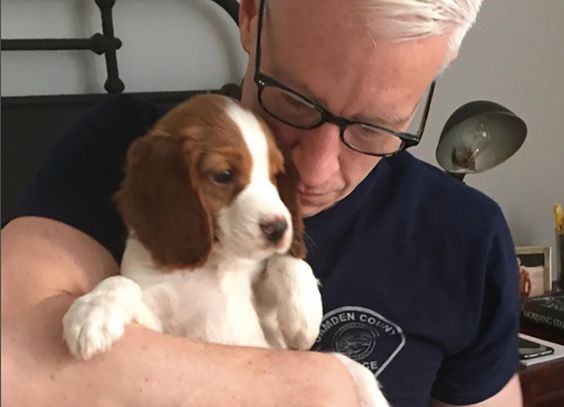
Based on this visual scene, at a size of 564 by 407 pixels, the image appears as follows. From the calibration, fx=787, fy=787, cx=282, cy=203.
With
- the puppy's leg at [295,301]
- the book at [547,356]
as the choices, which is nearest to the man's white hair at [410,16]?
the puppy's leg at [295,301]

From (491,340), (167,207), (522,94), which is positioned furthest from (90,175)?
(522,94)

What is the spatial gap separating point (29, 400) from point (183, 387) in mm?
170

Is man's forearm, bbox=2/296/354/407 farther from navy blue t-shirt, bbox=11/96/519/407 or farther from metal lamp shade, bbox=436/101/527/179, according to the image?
metal lamp shade, bbox=436/101/527/179

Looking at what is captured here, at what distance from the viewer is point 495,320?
51.0 inches

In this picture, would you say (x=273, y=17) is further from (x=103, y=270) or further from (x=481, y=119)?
(x=481, y=119)

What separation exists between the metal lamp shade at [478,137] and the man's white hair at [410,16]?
1.04m

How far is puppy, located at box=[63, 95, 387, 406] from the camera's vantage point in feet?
3.31

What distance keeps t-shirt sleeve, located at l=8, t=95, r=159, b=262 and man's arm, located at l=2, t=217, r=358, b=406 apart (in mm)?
29

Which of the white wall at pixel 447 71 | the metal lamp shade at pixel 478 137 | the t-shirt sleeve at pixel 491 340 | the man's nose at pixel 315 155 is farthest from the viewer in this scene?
the metal lamp shade at pixel 478 137

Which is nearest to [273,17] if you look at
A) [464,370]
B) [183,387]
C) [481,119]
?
[183,387]

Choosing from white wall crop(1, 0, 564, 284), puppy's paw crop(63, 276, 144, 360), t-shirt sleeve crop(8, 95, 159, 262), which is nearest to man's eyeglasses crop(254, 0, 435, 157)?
t-shirt sleeve crop(8, 95, 159, 262)

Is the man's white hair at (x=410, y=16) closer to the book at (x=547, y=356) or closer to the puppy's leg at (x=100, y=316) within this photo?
the puppy's leg at (x=100, y=316)

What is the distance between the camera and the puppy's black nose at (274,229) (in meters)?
1.00

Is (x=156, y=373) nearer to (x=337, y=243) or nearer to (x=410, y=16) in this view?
(x=337, y=243)
